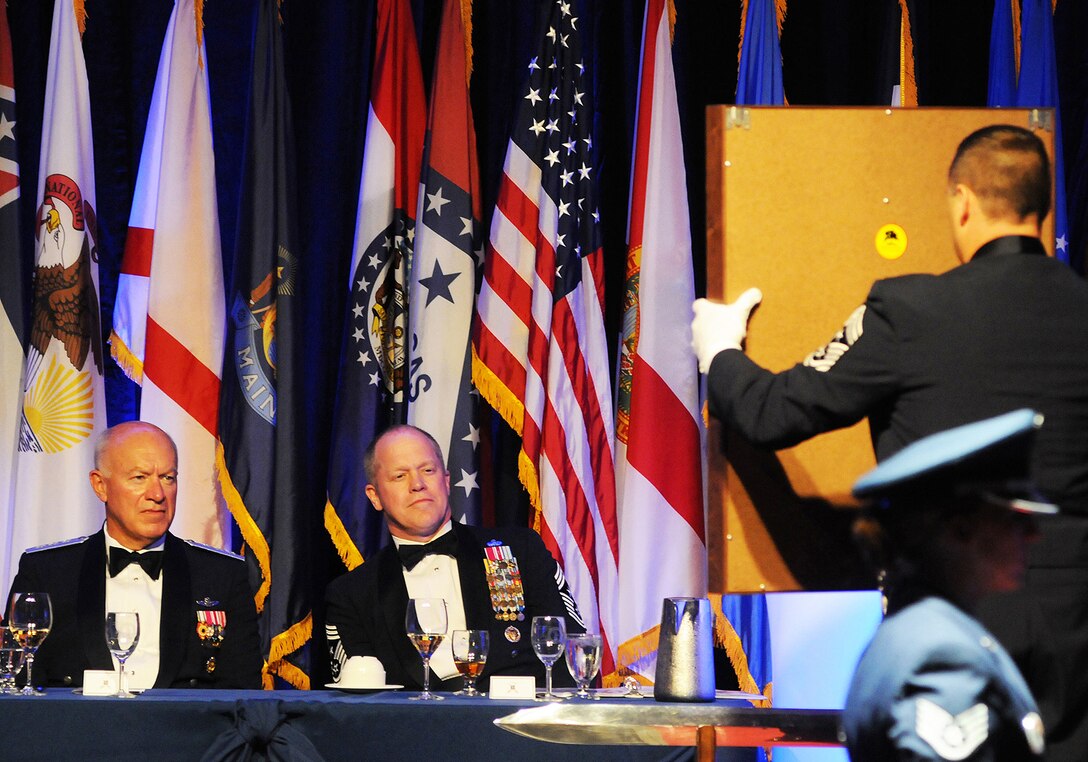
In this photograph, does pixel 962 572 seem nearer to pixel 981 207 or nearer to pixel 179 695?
pixel 981 207

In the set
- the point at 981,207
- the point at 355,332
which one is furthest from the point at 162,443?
the point at 981,207

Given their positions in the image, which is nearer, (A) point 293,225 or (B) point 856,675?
(B) point 856,675

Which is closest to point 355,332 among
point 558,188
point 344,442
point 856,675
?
point 344,442

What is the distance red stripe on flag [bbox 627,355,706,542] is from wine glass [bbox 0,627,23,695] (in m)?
2.43

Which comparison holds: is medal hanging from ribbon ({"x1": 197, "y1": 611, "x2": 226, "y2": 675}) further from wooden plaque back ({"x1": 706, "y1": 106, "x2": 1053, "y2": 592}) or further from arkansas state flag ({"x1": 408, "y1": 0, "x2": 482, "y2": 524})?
wooden plaque back ({"x1": 706, "y1": 106, "x2": 1053, "y2": 592})

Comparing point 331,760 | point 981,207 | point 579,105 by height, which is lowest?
point 331,760

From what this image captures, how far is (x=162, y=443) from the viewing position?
4.71 m

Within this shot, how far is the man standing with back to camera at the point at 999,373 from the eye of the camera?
6.71ft

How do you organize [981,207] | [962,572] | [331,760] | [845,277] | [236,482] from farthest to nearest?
[236,482], [331,760], [845,277], [981,207], [962,572]

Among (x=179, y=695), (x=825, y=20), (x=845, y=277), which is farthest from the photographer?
(x=825, y=20)

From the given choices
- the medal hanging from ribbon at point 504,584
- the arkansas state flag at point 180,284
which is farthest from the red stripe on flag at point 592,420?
the arkansas state flag at point 180,284

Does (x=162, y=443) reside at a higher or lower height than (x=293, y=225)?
lower

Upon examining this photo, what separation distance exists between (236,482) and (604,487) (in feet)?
4.85

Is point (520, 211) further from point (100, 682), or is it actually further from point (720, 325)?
point (720, 325)
